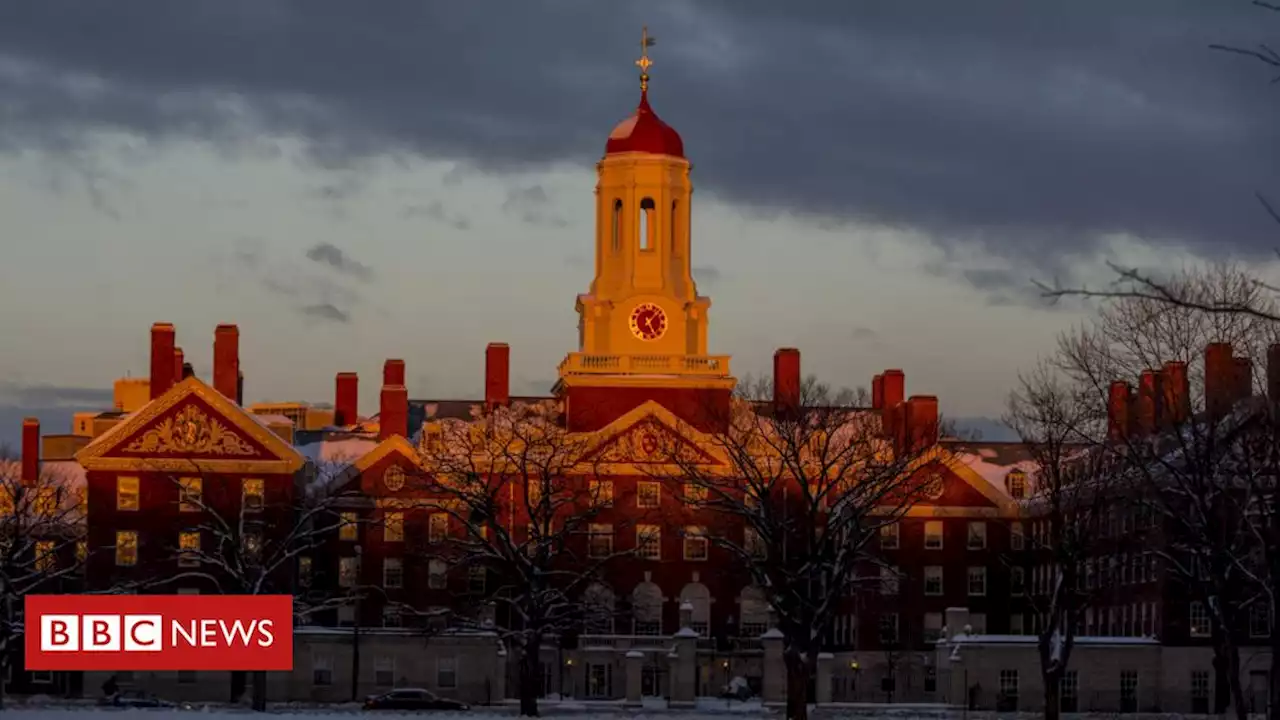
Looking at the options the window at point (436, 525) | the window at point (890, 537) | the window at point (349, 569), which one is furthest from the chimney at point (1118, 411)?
the window at point (349, 569)

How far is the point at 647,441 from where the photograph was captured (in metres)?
121

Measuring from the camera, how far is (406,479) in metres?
121

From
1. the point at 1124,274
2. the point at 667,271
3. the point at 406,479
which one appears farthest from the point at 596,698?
the point at 1124,274

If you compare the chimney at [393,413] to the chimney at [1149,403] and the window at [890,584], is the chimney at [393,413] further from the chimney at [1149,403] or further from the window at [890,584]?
the chimney at [1149,403]

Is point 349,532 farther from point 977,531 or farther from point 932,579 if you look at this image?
point 977,531

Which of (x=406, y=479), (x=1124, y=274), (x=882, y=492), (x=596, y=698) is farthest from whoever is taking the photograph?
(x=406, y=479)

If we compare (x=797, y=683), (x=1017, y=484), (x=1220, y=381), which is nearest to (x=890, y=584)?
(x=1017, y=484)

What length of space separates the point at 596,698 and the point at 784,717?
19685 mm

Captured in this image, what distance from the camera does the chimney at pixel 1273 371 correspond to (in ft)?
219

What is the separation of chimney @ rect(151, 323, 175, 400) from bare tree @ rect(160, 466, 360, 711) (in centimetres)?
773

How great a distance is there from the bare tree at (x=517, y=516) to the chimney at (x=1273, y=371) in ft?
105

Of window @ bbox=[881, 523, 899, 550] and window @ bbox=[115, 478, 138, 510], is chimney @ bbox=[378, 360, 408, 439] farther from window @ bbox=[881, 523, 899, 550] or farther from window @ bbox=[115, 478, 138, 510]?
window @ bbox=[881, 523, 899, 550]

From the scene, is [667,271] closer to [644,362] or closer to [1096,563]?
[644,362]

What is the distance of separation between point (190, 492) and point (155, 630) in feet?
119
